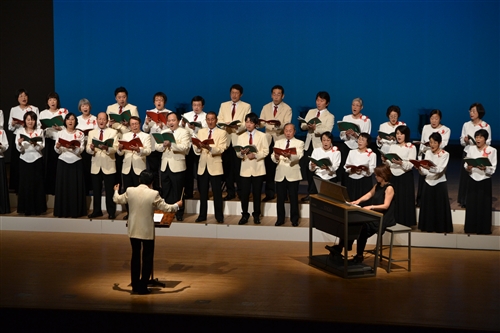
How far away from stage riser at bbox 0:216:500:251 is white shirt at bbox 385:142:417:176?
0.71 meters

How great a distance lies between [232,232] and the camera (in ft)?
26.9

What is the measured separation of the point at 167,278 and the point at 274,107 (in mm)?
2927

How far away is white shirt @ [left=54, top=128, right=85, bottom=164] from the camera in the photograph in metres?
8.43

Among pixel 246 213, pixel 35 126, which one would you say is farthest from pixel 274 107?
pixel 35 126

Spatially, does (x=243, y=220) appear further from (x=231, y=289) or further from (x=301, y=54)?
(x=301, y=54)

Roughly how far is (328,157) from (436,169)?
1152 millimetres

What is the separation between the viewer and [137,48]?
35.2ft

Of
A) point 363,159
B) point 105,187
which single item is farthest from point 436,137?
point 105,187

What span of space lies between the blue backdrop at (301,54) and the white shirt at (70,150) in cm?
239

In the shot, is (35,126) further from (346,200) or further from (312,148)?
(346,200)

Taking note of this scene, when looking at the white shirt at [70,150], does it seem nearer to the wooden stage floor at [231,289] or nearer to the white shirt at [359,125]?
the wooden stage floor at [231,289]

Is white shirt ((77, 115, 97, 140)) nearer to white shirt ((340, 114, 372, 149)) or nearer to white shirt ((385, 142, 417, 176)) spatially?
white shirt ((340, 114, 372, 149))

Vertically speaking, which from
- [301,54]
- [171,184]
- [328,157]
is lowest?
[171,184]

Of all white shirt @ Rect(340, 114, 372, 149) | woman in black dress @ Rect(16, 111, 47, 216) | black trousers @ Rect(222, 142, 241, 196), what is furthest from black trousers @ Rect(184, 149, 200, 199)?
white shirt @ Rect(340, 114, 372, 149)
